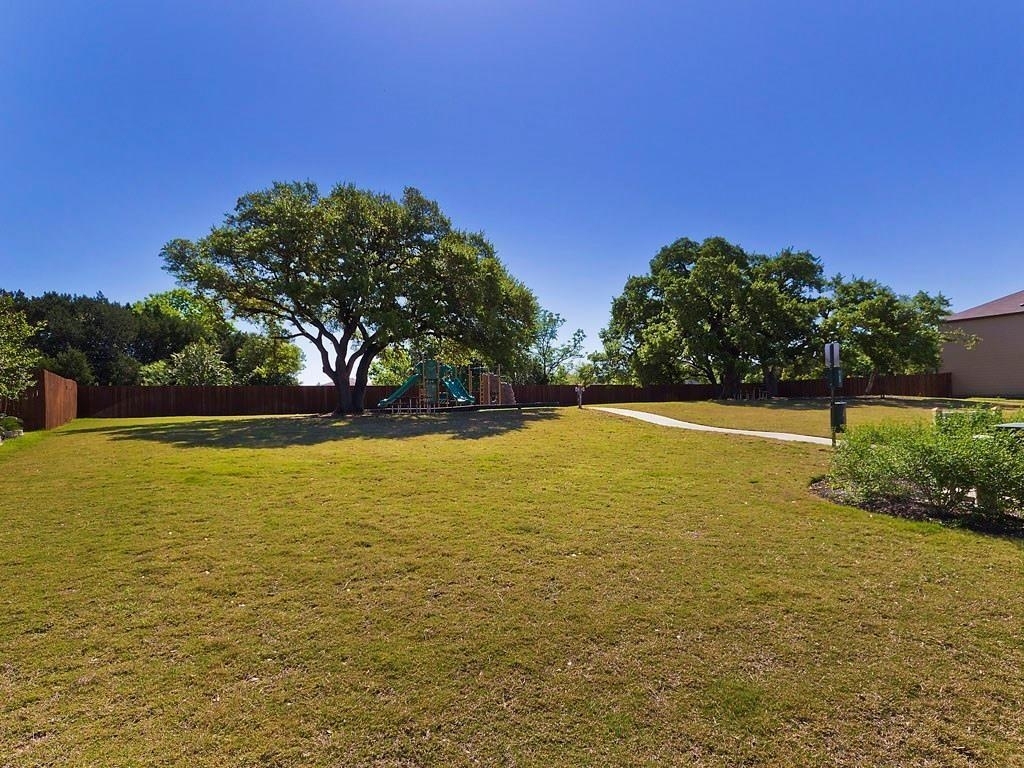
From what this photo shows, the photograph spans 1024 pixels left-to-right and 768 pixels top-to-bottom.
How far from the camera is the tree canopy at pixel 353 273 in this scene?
65.0 ft

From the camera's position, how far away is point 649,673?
8.98 ft

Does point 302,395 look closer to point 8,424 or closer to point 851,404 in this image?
point 8,424

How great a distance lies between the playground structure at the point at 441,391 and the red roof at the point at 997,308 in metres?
33.5

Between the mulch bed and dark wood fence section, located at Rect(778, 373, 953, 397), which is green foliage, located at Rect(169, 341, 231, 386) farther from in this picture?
dark wood fence section, located at Rect(778, 373, 953, 397)

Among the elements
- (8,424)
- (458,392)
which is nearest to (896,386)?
(458,392)

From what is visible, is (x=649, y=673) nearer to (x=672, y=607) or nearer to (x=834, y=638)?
(x=672, y=607)

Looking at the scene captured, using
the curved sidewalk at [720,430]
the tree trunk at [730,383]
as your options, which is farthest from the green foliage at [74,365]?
the tree trunk at [730,383]

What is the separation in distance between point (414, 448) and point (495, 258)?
48.3 feet

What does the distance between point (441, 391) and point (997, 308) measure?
125 ft

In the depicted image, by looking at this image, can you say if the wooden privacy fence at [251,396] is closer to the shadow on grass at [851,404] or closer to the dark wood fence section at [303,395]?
the dark wood fence section at [303,395]

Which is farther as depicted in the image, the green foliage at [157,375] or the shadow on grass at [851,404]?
the green foliage at [157,375]

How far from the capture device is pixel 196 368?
1321 inches

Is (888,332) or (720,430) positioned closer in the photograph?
(720,430)

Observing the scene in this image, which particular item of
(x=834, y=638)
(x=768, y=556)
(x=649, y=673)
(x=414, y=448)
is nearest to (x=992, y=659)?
(x=834, y=638)
